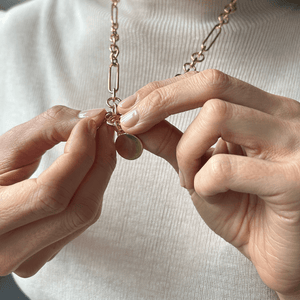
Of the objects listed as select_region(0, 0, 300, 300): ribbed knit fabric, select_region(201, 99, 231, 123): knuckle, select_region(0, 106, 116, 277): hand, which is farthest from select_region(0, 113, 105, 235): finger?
select_region(0, 0, 300, 300): ribbed knit fabric

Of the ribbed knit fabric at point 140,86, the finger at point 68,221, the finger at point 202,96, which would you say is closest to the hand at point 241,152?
the finger at point 202,96

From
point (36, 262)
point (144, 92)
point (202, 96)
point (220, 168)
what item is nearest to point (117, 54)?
point (144, 92)

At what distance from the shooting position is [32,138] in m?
0.67

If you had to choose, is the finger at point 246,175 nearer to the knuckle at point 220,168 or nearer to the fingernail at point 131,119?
the knuckle at point 220,168

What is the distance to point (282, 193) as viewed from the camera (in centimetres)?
51

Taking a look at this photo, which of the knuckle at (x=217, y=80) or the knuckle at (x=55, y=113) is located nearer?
the knuckle at (x=217, y=80)

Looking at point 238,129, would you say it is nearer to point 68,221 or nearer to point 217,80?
point 217,80

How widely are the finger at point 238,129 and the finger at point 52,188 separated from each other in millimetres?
203

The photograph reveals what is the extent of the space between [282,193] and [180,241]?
1.55 feet

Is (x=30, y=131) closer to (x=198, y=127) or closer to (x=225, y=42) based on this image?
(x=198, y=127)

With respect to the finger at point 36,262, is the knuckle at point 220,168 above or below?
above

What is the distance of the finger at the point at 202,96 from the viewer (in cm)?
55

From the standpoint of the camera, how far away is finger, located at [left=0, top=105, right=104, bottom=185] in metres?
0.66

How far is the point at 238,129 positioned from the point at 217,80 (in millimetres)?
94
